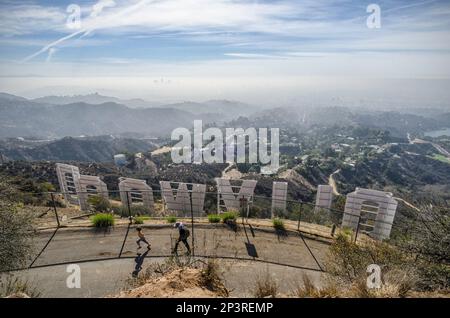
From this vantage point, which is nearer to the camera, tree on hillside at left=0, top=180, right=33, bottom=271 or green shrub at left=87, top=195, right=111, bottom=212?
tree on hillside at left=0, top=180, right=33, bottom=271

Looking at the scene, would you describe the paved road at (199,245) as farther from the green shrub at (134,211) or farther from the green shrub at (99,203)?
the green shrub at (99,203)

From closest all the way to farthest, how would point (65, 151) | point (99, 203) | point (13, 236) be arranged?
point (13, 236) → point (99, 203) → point (65, 151)

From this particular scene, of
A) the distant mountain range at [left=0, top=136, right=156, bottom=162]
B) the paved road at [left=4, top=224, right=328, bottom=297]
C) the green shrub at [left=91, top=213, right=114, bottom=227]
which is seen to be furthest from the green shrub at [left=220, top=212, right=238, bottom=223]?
the distant mountain range at [left=0, top=136, right=156, bottom=162]

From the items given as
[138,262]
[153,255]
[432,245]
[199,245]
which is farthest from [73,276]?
[432,245]

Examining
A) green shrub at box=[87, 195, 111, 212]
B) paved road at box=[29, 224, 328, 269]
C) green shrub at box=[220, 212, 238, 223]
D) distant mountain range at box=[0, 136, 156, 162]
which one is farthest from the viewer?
distant mountain range at box=[0, 136, 156, 162]

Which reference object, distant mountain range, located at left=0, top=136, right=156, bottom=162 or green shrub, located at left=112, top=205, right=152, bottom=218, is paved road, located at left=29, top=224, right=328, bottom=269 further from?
distant mountain range, located at left=0, top=136, right=156, bottom=162

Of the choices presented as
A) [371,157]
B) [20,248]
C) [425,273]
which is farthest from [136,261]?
[371,157]

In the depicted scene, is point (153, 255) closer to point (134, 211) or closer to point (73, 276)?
point (73, 276)

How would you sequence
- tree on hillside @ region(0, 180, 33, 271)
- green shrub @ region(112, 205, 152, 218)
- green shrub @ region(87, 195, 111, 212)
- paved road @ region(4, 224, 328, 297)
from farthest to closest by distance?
green shrub @ region(87, 195, 111, 212) → green shrub @ region(112, 205, 152, 218) → paved road @ region(4, 224, 328, 297) → tree on hillside @ region(0, 180, 33, 271)
